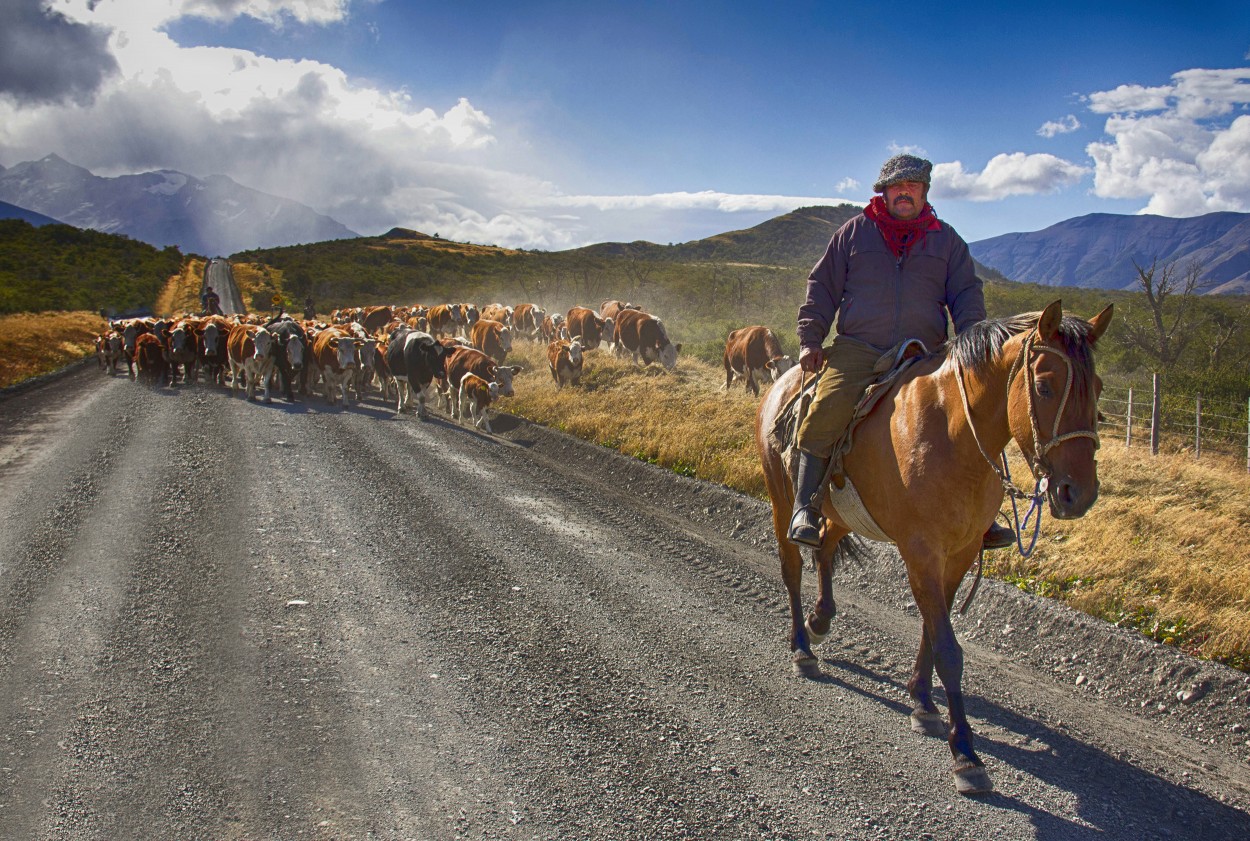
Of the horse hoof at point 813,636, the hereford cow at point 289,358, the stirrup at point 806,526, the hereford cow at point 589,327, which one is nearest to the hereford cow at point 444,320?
the hereford cow at point 589,327

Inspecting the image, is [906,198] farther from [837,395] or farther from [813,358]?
[837,395]

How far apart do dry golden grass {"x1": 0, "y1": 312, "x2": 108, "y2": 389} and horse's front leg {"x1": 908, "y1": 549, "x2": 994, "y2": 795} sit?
23597mm

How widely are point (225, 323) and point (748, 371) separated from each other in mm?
15700

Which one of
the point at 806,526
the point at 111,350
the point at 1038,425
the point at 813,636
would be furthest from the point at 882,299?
the point at 111,350

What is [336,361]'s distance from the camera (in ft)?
63.9

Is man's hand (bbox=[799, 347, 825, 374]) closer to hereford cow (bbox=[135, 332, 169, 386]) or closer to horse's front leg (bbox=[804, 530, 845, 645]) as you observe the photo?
horse's front leg (bbox=[804, 530, 845, 645])

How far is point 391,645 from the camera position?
573 centimetres

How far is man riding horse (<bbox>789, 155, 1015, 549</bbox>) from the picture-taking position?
4879mm

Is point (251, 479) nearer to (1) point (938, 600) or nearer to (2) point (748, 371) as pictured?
(1) point (938, 600)

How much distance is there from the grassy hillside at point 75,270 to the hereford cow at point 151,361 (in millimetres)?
23601

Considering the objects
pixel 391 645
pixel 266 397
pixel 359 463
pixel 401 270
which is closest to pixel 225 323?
pixel 266 397

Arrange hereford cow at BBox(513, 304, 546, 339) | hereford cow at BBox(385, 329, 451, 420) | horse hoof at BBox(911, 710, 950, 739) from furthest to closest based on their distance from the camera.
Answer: hereford cow at BBox(513, 304, 546, 339) → hereford cow at BBox(385, 329, 451, 420) → horse hoof at BBox(911, 710, 950, 739)

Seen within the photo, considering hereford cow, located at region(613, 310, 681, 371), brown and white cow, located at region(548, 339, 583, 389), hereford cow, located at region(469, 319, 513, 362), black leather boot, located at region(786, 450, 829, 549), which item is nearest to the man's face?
black leather boot, located at region(786, 450, 829, 549)

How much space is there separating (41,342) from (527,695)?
31.5 metres
